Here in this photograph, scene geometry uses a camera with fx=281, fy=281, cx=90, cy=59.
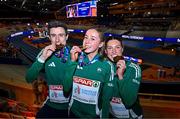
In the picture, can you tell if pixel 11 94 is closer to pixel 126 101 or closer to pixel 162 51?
pixel 126 101

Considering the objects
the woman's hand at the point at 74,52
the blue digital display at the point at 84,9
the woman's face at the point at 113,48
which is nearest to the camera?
the woman's hand at the point at 74,52

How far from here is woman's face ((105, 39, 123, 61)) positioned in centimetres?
322

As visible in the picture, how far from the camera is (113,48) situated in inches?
128

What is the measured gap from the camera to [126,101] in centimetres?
307

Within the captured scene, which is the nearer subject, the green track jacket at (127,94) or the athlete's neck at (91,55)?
the athlete's neck at (91,55)

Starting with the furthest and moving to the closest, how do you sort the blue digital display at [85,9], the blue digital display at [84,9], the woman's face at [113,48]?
the blue digital display at [84,9], the blue digital display at [85,9], the woman's face at [113,48]

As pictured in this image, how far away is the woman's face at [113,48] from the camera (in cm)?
322

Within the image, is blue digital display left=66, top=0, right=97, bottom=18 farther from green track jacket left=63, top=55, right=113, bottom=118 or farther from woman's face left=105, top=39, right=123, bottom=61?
green track jacket left=63, top=55, right=113, bottom=118

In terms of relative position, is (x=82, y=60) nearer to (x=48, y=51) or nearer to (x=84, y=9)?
(x=48, y=51)

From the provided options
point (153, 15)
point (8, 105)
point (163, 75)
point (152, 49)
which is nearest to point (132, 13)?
point (153, 15)

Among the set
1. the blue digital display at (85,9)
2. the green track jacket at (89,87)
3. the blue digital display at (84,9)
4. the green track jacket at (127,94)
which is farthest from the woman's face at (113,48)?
the blue digital display at (84,9)

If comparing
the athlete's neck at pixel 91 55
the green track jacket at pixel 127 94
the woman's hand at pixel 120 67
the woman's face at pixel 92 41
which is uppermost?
the woman's face at pixel 92 41

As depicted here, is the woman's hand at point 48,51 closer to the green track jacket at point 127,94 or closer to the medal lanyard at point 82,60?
the medal lanyard at point 82,60

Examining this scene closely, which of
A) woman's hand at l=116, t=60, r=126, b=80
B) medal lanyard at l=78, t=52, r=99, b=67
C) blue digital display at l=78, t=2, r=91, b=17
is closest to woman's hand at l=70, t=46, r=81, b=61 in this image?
medal lanyard at l=78, t=52, r=99, b=67
